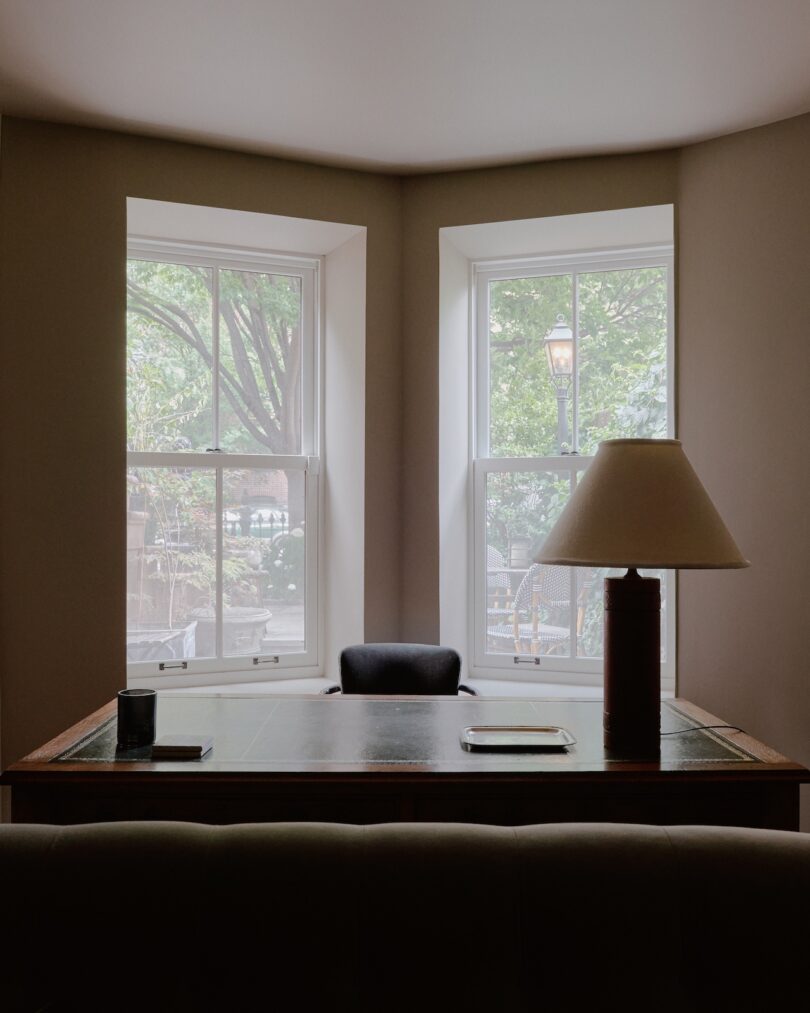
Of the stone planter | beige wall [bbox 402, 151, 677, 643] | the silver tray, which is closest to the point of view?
the silver tray

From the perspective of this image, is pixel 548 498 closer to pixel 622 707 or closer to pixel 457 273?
pixel 457 273

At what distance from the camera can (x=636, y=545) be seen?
208cm

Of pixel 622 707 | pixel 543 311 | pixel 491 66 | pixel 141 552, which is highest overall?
pixel 491 66

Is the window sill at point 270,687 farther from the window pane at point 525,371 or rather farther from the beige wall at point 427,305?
the window pane at point 525,371

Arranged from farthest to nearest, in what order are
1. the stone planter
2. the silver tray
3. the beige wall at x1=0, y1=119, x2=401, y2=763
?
the stone planter, the beige wall at x1=0, y1=119, x2=401, y2=763, the silver tray

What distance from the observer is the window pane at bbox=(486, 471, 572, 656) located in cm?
424

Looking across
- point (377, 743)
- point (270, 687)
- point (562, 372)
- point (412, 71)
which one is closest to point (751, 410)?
point (562, 372)

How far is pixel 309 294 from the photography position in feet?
14.4

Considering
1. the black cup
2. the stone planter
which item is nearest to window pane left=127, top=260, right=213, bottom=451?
the stone planter
